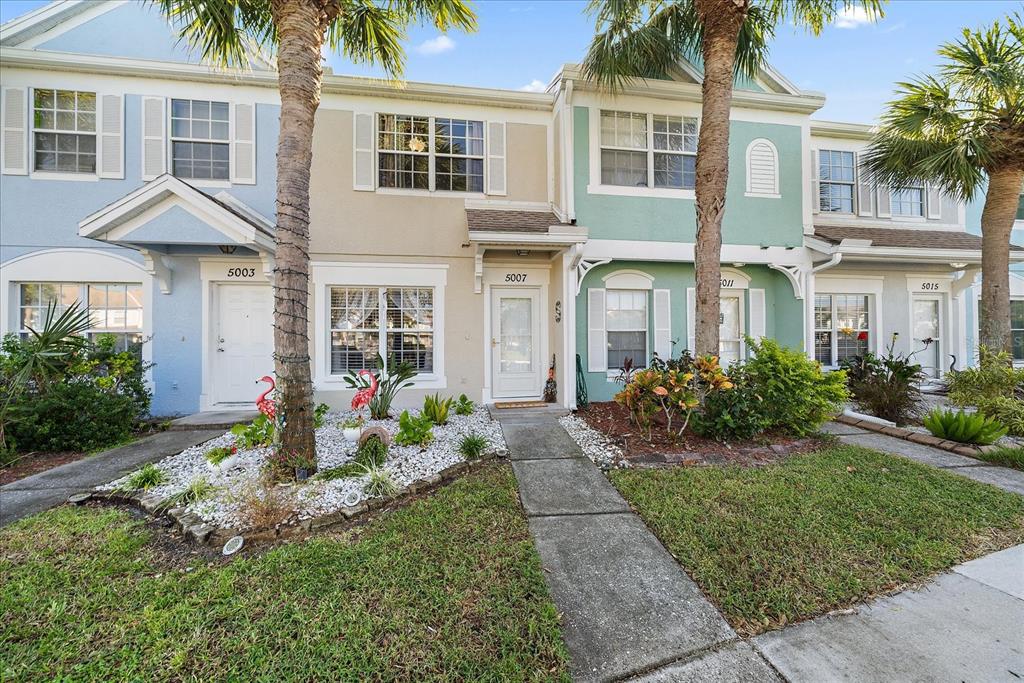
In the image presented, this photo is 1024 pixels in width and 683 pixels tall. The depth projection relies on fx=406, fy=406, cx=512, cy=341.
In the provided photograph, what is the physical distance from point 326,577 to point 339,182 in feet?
22.9

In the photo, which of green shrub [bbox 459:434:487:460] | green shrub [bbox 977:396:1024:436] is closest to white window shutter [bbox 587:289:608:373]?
green shrub [bbox 459:434:487:460]

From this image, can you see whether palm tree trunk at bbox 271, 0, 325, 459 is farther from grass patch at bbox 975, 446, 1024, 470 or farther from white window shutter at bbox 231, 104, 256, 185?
grass patch at bbox 975, 446, 1024, 470

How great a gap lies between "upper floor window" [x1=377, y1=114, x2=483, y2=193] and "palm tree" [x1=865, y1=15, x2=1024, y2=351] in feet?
27.7

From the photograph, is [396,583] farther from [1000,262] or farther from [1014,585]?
[1000,262]

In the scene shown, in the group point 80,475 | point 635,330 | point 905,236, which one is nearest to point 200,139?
point 80,475

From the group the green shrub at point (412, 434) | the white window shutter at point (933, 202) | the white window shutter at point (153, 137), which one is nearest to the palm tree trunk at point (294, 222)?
the green shrub at point (412, 434)

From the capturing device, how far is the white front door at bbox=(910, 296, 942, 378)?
1003cm

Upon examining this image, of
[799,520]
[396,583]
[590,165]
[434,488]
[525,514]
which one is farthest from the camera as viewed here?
[590,165]

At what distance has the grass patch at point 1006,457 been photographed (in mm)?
4624

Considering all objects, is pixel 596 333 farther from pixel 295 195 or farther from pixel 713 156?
pixel 295 195

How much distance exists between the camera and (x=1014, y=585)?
8.55 ft

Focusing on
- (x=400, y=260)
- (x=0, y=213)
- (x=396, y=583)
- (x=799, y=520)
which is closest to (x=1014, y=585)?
(x=799, y=520)

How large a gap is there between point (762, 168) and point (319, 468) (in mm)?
9347

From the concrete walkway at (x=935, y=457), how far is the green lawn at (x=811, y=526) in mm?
310
